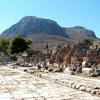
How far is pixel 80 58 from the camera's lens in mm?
17047

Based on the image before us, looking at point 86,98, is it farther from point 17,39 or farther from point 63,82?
point 17,39

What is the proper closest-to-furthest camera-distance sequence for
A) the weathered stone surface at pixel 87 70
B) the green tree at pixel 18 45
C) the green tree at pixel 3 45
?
the weathered stone surface at pixel 87 70, the green tree at pixel 18 45, the green tree at pixel 3 45

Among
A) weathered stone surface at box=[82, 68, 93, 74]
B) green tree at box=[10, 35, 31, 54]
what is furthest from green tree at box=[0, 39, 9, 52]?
weathered stone surface at box=[82, 68, 93, 74]

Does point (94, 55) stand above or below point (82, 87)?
above

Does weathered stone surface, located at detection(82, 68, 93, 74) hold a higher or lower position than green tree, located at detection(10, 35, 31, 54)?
lower

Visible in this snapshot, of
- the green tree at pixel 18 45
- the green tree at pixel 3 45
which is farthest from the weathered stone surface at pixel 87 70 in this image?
the green tree at pixel 3 45

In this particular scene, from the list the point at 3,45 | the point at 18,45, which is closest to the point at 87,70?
the point at 18,45

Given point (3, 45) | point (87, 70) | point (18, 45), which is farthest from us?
point (3, 45)

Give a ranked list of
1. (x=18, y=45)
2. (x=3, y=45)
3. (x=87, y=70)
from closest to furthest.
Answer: (x=87, y=70), (x=18, y=45), (x=3, y=45)

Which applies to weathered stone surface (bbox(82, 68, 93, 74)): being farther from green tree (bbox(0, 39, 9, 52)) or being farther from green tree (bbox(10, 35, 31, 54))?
green tree (bbox(0, 39, 9, 52))

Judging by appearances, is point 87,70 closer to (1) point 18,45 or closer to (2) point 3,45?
(1) point 18,45

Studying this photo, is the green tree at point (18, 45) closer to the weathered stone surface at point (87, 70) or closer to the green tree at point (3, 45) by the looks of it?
the green tree at point (3, 45)

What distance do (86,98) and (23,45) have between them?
5085 centimetres

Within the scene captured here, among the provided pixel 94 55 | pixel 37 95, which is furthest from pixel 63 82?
pixel 94 55
